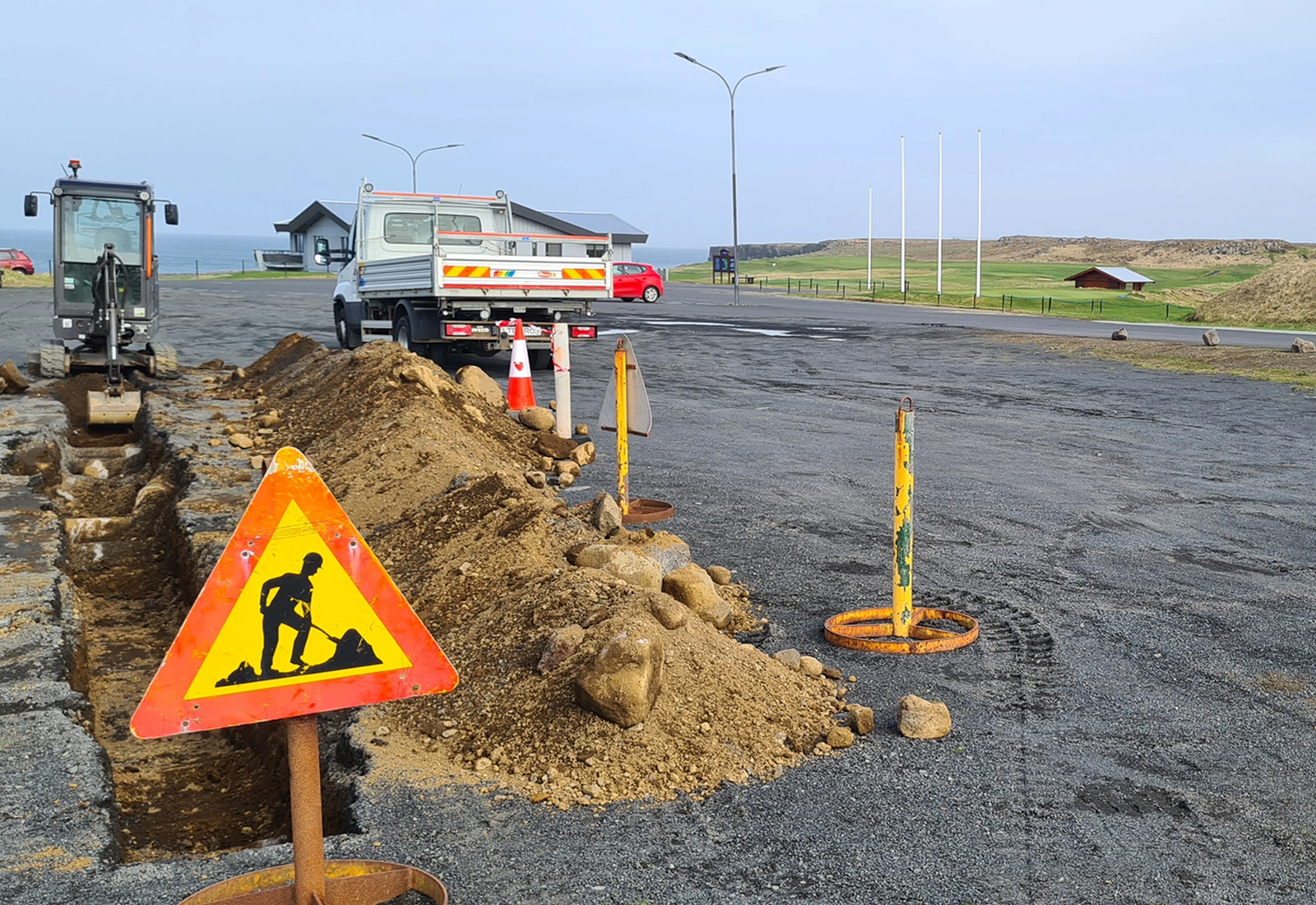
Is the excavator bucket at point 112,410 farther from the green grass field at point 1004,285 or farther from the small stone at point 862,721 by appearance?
the green grass field at point 1004,285

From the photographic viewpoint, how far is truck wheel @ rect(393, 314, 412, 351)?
17.8 m

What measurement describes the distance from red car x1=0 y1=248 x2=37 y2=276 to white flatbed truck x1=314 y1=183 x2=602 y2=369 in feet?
131

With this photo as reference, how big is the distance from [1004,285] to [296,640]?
68361mm

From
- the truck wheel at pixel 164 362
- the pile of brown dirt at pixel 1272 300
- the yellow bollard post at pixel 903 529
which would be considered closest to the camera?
the yellow bollard post at pixel 903 529

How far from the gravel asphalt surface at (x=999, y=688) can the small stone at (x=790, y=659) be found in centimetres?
32

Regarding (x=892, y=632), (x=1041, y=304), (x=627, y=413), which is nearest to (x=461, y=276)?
(x=627, y=413)

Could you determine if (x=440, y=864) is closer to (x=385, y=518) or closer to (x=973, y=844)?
(x=973, y=844)

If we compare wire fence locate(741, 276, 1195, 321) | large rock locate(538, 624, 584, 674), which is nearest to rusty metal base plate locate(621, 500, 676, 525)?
large rock locate(538, 624, 584, 674)

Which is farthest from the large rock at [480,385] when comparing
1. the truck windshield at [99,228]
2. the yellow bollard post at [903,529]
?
the yellow bollard post at [903,529]

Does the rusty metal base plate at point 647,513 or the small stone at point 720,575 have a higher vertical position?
the rusty metal base plate at point 647,513

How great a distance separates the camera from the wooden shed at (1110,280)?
5619cm

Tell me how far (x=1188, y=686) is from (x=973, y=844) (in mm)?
2109

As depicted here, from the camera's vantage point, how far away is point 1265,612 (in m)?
6.61

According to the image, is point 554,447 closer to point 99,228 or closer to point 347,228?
point 99,228
